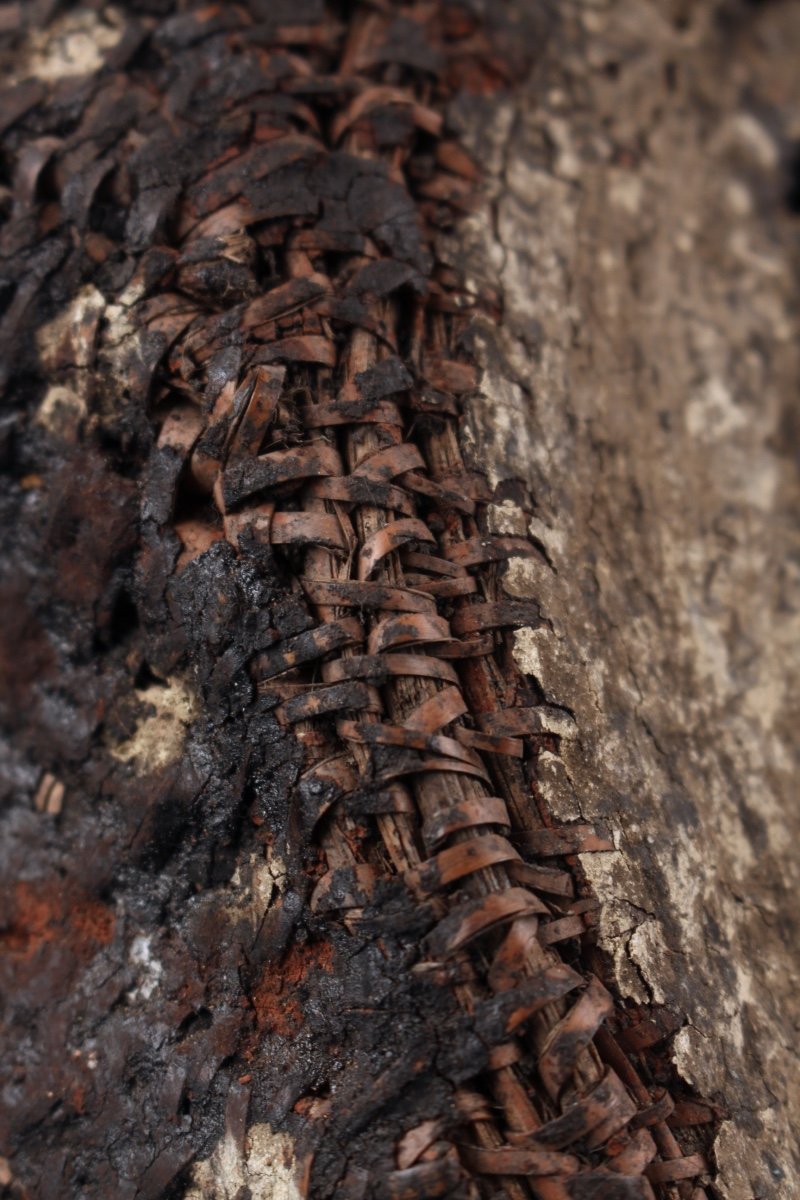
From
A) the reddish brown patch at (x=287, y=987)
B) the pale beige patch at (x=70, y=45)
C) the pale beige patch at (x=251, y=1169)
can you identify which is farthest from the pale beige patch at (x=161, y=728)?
the pale beige patch at (x=70, y=45)

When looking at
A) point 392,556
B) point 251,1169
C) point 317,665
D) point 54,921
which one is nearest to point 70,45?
point 392,556

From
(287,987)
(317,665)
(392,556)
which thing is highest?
(392,556)

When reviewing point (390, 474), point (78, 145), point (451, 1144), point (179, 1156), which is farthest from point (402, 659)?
point (78, 145)

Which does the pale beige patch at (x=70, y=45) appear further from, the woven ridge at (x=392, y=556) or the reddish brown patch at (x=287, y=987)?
the reddish brown patch at (x=287, y=987)

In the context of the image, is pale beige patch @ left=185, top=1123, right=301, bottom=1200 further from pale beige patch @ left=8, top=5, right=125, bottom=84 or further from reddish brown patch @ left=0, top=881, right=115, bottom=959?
pale beige patch @ left=8, top=5, right=125, bottom=84

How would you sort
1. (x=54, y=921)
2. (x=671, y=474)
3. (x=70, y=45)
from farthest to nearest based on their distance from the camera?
(x=671, y=474) < (x=70, y=45) < (x=54, y=921)

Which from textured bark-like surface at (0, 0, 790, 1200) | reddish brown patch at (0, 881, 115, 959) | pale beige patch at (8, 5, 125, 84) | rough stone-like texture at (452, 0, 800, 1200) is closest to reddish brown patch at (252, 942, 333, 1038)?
textured bark-like surface at (0, 0, 790, 1200)

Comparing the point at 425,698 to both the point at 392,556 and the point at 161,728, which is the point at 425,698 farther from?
the point at 161,728
